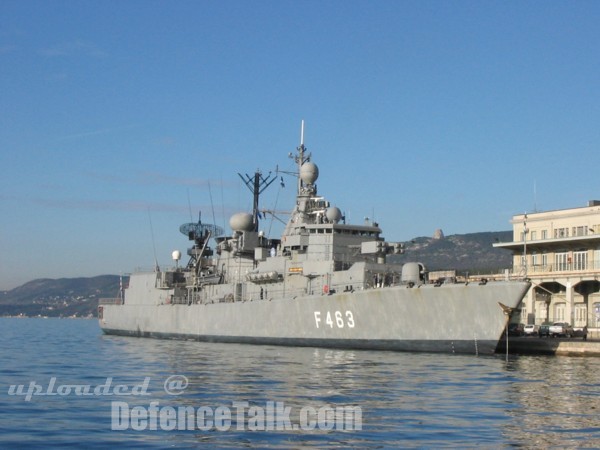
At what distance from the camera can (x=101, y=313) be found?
178 ft

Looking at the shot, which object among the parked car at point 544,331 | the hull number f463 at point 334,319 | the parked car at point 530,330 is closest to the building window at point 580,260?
the parked car at point 530,330

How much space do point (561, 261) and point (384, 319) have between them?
17.7 meters

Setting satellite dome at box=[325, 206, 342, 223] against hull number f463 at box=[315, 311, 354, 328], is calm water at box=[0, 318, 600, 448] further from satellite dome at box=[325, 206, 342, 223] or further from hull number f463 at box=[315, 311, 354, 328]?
satellite dome at box=[325, 206, 342, 223]

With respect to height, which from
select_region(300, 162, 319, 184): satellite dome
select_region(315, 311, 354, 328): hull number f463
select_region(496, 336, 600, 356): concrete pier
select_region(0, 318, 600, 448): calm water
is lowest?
select_region(0, 318, 600, 448): calm water

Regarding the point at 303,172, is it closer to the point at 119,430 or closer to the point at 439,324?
the point at 439,324

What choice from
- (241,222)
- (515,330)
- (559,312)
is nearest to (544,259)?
(559,312)

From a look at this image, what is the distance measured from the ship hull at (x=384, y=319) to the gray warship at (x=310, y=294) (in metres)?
0.04

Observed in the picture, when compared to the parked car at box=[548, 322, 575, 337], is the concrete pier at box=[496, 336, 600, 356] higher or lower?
lower

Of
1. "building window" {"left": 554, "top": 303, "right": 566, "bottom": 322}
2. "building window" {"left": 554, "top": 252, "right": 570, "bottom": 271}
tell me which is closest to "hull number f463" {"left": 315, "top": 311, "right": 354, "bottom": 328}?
"building window" {"left": 554, "top": 252, "right": 570, "bottom": 271}

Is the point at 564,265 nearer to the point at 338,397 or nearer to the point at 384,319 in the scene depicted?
the point at 384,319

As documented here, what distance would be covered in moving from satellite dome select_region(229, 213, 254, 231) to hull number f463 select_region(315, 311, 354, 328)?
37.4 feet

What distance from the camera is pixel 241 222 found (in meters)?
42.7

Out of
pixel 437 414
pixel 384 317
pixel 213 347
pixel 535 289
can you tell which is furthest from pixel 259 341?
pixel 437 414

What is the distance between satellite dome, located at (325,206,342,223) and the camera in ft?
120
